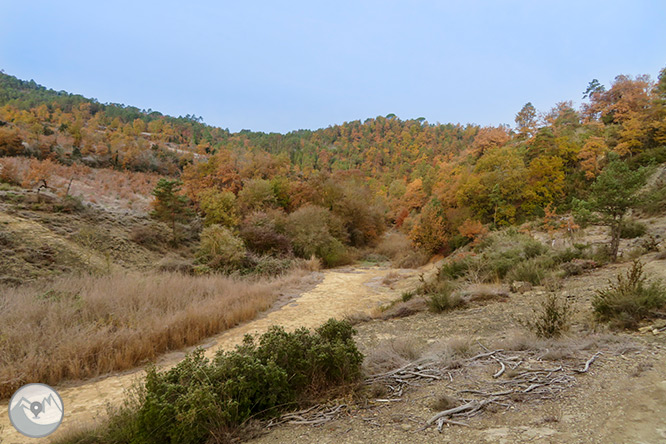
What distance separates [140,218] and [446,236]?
16941 millimetres

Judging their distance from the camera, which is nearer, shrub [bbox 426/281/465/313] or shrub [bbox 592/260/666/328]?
shrub [bbox 592/260/666/328]

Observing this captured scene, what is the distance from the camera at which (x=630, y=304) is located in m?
4.45

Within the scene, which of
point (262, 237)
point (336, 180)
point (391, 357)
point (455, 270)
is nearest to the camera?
point (391, 357)

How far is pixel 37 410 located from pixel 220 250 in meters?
11.7

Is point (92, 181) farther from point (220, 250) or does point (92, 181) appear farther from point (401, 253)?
point (401, 253)

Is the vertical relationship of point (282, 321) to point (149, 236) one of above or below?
below

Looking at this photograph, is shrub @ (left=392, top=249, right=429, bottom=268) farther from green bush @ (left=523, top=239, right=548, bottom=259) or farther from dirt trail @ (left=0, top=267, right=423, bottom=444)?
green bush @ (left=523, top=239, right=548, bottom=259)

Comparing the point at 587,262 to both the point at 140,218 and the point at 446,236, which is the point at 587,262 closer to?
the point at 446,236

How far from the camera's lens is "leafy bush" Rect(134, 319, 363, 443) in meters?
2.62

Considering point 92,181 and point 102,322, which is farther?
point 92,181

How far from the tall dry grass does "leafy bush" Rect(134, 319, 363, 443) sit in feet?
9.49

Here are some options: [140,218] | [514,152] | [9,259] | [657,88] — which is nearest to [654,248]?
[514,152]

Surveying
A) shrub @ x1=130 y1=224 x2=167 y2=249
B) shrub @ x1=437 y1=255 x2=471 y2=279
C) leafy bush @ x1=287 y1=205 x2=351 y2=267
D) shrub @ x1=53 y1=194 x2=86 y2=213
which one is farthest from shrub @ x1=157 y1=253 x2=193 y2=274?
shrub @ x1=437 y1=255 x2=471 y2=279

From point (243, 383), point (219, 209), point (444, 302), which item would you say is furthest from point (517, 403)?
point (219, 209)
